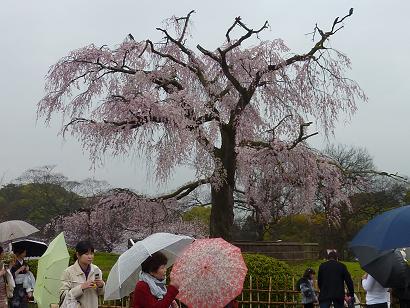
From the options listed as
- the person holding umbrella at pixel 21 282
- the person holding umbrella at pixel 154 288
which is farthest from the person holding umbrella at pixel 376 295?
the person holding umbrella at pixel 21 282

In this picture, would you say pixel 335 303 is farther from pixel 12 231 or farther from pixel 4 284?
pixel 12 231

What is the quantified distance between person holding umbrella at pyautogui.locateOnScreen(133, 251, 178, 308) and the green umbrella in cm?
249

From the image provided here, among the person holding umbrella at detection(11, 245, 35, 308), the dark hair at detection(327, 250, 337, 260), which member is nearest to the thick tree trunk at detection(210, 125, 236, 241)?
the dark hair at detection(327, 250, 337, 260)

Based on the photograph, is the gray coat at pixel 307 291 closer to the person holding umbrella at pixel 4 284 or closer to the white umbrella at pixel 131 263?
the white umbrella at pixel 131 263

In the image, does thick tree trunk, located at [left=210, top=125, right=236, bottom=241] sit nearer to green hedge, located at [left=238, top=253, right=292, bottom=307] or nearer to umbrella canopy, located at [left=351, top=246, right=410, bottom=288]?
green hedge, located at [left=238, top=253, right=292, bottom=307]

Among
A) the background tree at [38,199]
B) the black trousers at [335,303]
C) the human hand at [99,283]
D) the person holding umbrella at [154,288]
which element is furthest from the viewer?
the background tree at [38,199]

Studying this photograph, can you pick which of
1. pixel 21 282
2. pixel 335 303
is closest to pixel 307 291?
pixel 335 303

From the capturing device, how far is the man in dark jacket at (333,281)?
8188 mm

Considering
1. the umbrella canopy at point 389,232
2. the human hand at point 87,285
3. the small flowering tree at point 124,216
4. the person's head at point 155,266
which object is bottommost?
the human hand at point 87,285

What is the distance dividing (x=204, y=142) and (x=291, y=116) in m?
2.60

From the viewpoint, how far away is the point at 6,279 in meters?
7.56

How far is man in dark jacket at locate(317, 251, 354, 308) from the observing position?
819cm

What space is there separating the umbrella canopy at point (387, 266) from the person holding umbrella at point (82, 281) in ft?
9.67

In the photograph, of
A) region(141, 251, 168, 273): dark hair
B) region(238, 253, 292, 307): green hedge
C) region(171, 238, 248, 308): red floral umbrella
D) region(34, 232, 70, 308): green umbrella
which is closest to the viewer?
region(141, 251, 168, 273): dark hair
